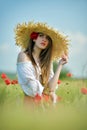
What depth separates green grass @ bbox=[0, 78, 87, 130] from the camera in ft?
11.5

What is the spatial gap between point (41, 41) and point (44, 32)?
0.06 m

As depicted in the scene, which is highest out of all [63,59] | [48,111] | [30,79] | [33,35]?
[33,35]

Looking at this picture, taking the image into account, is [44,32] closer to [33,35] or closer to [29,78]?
[33,35]

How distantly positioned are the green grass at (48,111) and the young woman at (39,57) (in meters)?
0.06

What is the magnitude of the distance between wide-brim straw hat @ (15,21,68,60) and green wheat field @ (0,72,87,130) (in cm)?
18

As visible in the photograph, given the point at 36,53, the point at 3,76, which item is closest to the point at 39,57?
the point at 36,53

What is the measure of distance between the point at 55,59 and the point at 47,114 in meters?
0.31

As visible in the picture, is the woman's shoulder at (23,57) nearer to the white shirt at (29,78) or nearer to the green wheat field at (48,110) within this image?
the white shirt at (29,78)

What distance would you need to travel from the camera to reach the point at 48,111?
3.54 m

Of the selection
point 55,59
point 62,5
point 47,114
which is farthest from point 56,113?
point 62,5

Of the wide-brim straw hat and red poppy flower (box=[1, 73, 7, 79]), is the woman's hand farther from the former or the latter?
red poppy flower (box=[1, 73, 7, 79])

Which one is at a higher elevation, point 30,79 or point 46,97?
point 30,79

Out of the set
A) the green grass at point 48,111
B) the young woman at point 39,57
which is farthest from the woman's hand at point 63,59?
the green grass at point 48,111

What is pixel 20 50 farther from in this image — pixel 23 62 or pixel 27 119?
pixel 27 119
